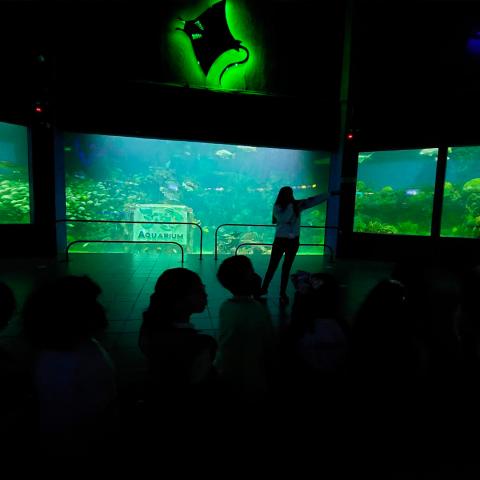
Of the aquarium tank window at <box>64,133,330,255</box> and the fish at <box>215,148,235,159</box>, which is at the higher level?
the fish at <box>215,148,235,159</box>

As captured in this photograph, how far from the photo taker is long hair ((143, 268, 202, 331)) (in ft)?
5.34

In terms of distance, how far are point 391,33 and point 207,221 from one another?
19706 millimetres

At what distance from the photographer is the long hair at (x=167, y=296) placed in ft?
5.34

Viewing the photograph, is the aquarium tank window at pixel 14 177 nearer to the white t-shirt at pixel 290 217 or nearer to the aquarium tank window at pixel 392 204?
the white t-shirt at pixel 290 217

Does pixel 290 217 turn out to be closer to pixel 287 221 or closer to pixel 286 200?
pixel 287 221

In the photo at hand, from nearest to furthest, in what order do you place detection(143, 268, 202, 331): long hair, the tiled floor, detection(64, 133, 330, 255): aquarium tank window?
detection(143, 268, 202, 331): long hair
the tiled floor
detection(64, 133, 330, 255): aquarium tank window

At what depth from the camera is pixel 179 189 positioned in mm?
23078

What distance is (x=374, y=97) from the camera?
7445 mm

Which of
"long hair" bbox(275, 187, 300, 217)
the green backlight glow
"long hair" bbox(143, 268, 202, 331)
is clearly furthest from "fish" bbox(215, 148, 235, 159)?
"long hair" bbox(143, 268, 202, 331)

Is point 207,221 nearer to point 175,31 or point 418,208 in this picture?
point 418,208

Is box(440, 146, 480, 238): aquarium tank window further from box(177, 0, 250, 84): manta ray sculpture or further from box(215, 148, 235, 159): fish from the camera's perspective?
box(215, 148, 235, 159): fish

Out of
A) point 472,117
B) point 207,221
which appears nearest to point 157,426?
point 472,117

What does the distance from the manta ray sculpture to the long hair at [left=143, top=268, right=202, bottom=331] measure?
6.85 metres

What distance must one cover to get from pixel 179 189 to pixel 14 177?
15.7 m
